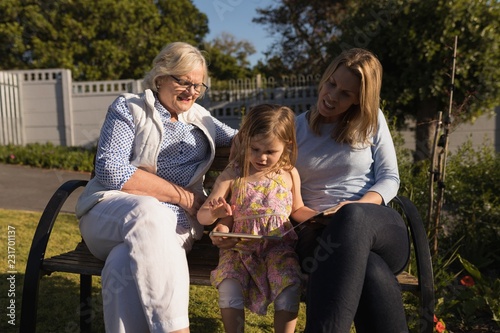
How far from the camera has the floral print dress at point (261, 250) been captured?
76.7 inches

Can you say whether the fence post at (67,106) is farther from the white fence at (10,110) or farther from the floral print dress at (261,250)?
the floral print dress at (261,250)

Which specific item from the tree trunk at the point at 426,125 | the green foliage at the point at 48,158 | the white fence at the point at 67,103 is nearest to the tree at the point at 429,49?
the tree trunk at the point at 426,125

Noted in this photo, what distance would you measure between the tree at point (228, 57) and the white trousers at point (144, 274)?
18462 mm

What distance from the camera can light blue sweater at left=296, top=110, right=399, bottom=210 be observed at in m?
2.29

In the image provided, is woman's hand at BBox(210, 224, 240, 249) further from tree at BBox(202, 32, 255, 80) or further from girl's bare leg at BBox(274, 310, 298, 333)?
tree at BBox(202, 32, 255, 80)

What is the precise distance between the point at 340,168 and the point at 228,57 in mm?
20634

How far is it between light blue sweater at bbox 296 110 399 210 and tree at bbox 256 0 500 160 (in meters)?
3.33

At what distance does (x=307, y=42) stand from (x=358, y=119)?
11.9m

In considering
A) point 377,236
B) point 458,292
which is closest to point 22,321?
point 377,236

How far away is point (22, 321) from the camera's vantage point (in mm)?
2055

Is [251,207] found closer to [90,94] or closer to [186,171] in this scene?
[186,171]

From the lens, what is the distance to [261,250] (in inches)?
80.7

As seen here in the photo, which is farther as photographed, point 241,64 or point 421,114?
point 241,64

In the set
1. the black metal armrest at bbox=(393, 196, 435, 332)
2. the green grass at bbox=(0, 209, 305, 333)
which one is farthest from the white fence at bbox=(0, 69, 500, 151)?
the black metal armrest at bbox=(393, 196, 435, 332)
